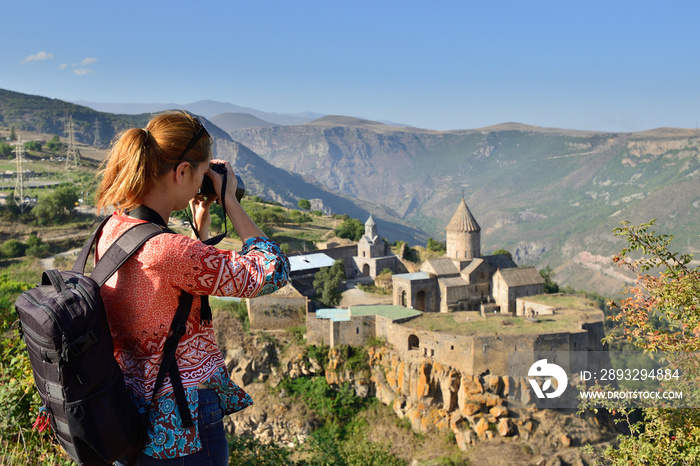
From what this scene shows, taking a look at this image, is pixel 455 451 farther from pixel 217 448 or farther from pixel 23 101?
pixel 23 101

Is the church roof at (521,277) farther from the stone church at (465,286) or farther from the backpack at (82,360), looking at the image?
the backpack at (82,360)

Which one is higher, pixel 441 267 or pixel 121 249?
pixel 121 249

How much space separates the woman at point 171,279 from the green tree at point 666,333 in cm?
415

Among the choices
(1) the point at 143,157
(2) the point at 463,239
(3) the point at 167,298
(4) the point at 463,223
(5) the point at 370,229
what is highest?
(1) the point at 143,157

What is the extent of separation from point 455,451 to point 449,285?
8644mm

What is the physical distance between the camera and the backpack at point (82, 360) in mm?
1951

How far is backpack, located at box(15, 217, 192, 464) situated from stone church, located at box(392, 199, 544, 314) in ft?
78.2

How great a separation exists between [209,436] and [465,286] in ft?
81.7

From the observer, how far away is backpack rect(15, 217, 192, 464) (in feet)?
6.40

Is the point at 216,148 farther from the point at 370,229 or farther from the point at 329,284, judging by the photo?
the point at 329,284

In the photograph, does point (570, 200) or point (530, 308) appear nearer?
point (530, 308)

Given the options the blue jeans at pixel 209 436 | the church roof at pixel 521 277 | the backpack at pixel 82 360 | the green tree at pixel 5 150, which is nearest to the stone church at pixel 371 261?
the church roof at pixel 521 277

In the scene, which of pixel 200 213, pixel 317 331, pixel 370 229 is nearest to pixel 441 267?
pixel 317 331

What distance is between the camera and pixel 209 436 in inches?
96.3
